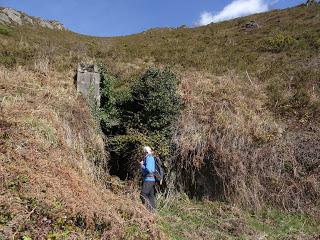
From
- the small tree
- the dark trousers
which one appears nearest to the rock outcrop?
the small tree

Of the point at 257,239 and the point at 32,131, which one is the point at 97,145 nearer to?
the point at 32,131

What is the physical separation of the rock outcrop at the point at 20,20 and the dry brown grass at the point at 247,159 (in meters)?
18.1

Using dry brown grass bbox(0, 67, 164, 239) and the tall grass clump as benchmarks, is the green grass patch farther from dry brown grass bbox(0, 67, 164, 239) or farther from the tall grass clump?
the tall grass clump

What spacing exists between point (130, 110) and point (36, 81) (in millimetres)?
2942

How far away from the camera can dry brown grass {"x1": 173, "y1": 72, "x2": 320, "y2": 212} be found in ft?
37.2

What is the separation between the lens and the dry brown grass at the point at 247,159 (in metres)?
11.3

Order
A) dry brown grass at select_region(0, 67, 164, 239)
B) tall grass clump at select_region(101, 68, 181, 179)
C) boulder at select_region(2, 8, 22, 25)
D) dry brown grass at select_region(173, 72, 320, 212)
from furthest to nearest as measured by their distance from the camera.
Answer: boulder at select_region(2, 8, 22, 25), tall grass clump at select_region(101, 68, 181, 179), dry brown grass at select_region(173, 72, 320, 212), dry brown grass at select_region(0, 67, 164, 239)

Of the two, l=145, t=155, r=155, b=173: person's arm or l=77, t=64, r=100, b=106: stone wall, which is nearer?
l=145, t=155, r=155, b=173: person's arm

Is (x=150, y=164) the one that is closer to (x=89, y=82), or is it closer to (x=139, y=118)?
(x=139, y=118)

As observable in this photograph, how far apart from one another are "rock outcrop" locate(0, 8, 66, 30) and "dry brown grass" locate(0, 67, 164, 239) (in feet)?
55.4

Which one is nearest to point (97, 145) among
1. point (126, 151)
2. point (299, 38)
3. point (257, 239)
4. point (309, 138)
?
point (126, 151)

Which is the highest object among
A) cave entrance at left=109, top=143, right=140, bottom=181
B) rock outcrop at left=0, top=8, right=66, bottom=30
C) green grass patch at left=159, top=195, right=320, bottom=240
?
rock outcrop at left=0, top=8, right=66, bottom=30

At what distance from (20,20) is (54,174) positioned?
941 inches

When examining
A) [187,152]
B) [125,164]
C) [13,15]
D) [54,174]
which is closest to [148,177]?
[54,174]
